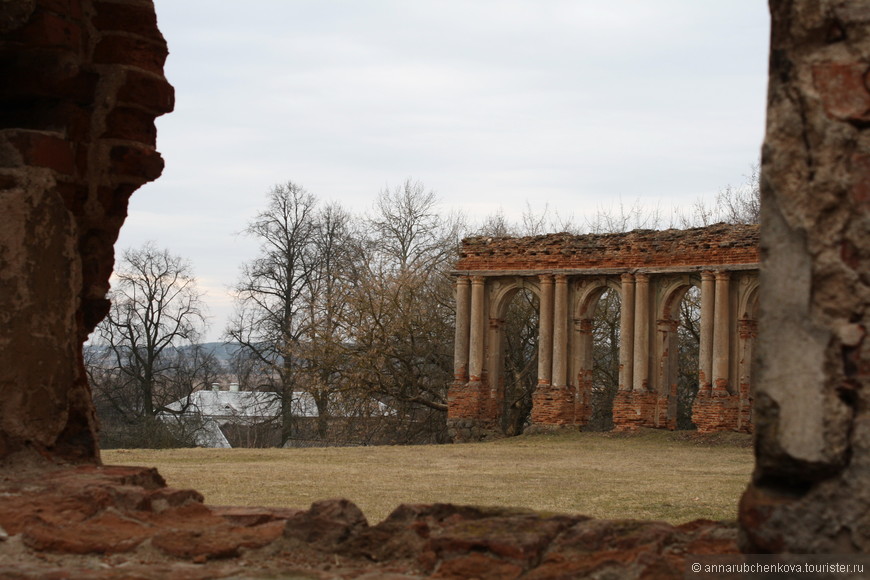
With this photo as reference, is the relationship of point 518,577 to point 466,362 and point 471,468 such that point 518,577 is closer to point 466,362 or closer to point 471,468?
point 471,468

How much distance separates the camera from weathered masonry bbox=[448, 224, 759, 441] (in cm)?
2514

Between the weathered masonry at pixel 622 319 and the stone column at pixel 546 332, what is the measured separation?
2cm

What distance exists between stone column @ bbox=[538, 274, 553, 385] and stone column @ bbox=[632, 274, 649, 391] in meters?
2.18

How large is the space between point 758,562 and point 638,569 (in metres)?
0.40

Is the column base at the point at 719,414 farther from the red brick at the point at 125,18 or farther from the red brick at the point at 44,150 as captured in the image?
the red brick at the point at 44,150

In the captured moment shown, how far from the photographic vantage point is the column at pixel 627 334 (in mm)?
26312

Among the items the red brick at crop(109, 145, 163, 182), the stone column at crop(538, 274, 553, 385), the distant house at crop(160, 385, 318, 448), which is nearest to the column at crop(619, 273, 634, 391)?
the stone column at crop(538, 274, 553, 385)

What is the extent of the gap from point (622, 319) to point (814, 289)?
24448mm

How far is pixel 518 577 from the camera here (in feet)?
9.64

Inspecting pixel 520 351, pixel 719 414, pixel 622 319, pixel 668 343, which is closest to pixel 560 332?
pixel 622 319

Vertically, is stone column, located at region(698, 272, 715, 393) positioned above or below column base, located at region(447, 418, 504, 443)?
above

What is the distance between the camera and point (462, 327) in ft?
92.9

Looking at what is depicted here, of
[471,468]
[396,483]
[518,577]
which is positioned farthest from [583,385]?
[518,577]

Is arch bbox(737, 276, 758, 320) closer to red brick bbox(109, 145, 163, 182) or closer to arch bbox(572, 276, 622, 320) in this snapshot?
arch bbox(572, 276, 622, 320)
